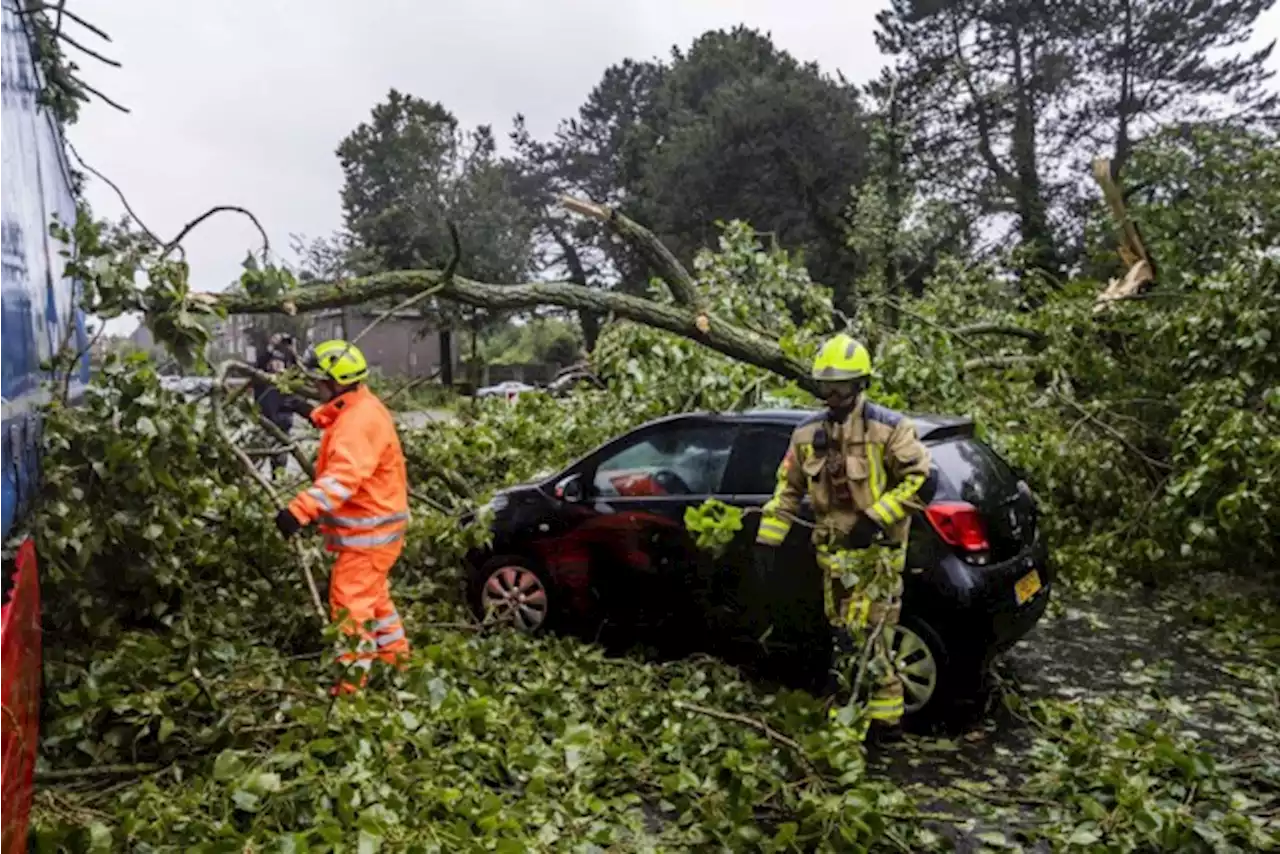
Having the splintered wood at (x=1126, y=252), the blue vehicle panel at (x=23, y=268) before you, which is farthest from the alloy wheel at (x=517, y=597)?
the splintered wood at (x=1126, y=252)

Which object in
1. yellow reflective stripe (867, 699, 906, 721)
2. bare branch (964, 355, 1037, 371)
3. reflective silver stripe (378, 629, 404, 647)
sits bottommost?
yellow reflective stripe (867, 699, 906, 721)

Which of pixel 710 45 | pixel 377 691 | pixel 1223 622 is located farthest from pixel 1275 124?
pixel 377 691

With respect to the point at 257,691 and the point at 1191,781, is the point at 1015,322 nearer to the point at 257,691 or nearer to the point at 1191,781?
the point at 1191,781

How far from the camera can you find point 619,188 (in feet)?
144

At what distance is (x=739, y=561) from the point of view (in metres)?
5.78

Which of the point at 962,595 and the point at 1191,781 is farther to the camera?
the point at 962,595

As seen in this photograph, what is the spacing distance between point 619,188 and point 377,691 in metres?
40.5

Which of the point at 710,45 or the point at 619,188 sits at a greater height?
the point at 710,45

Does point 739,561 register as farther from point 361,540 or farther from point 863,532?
point 361,540

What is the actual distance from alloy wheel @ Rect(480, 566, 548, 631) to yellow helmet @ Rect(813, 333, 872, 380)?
2310mm

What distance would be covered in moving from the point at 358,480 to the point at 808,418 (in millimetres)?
2250

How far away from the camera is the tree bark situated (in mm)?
6264

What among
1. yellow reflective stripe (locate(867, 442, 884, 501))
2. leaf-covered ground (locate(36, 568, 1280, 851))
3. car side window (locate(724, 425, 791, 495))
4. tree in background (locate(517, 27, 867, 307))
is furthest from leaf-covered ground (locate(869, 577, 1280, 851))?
tree in background (locate(517, 27, 867, 307))

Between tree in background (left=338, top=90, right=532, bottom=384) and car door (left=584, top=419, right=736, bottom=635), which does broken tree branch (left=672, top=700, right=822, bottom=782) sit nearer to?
car door (left=584, top=419, right=736, bottom=635)
